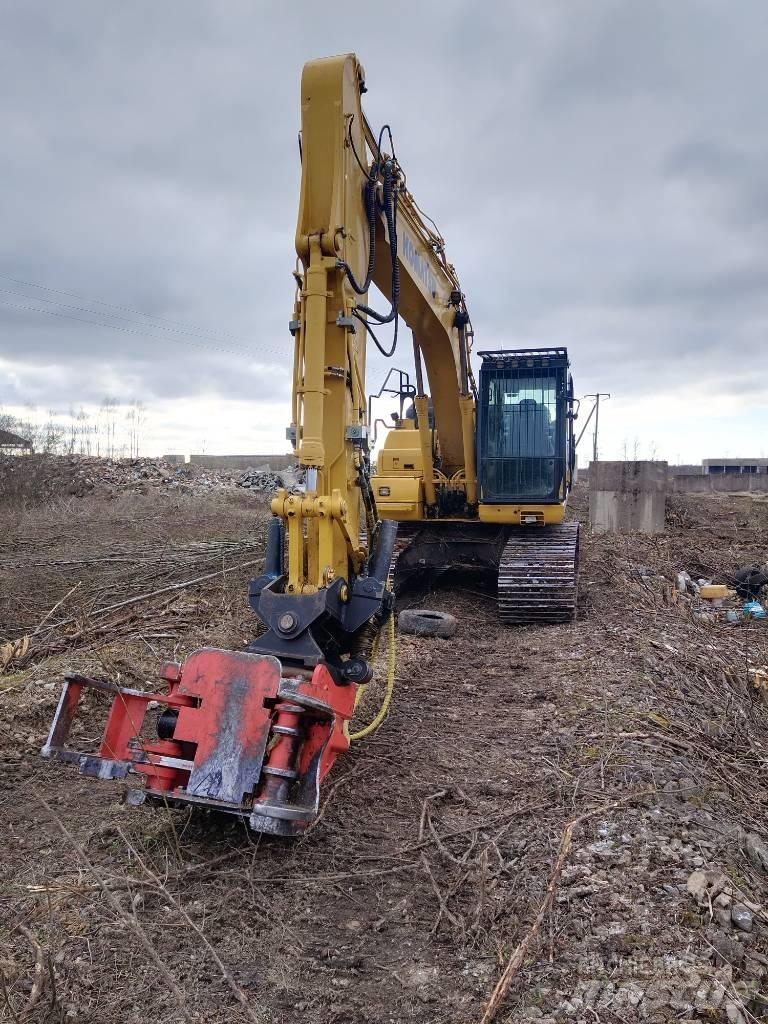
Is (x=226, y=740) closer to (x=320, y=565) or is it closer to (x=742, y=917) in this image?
(x=320, y=565)

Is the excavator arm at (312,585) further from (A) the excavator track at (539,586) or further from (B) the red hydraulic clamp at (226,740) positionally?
(A) the excavator track at (539,586)

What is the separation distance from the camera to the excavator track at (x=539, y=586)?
8172 mm

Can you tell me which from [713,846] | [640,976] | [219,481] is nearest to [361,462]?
[713,846]

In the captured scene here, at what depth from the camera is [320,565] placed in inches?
175

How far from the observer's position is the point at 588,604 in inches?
367

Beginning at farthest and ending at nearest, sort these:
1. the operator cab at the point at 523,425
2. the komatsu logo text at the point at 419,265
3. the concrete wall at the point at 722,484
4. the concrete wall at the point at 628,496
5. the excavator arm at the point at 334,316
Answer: the concrete wall at the point at 722,484
the concrete wall at the point at 628,496
the operator cab at the point at 523,425
the komatsu logo text at the point at 419,265
the excavator arm at the point at 334,316

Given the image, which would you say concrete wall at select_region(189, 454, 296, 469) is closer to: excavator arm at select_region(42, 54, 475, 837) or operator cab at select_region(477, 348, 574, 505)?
operator cab at select_region(477, 348, 574, 505)

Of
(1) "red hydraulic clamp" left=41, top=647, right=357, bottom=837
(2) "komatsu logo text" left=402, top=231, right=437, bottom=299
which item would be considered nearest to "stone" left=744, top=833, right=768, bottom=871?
(1) "red hydraulic clamp" left=41, top=647, right=357, bottom=837

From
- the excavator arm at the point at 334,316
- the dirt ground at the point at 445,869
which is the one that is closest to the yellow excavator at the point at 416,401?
the excavator arm at the point at 334,316

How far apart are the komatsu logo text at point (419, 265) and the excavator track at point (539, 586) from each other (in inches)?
119

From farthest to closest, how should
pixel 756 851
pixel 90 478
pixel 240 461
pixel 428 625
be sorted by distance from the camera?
1. pixel 240 461
2. pixel 90 478
3. pixel 428 625
4. pixel 756 851

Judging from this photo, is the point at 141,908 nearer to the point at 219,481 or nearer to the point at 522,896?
the point at 522,896

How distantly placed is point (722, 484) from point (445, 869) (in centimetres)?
3306

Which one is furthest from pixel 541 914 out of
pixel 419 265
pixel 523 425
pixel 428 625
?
pixel 523 425
